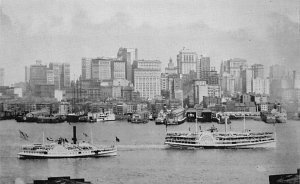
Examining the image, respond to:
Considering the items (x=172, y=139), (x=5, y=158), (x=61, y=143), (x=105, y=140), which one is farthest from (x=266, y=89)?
(x=5, y=158)

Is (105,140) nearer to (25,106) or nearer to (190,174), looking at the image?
(25,106)

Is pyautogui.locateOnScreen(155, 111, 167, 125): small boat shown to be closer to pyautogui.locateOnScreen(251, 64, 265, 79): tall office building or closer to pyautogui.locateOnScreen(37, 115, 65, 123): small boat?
pyautogui.locateOnScreen(37, 115, 65, 123): small boat

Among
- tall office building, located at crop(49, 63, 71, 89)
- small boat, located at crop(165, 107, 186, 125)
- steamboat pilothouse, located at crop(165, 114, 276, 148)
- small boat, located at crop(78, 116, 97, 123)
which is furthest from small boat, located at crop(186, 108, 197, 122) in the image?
tall office building, located at crop(49, 63, 71, 89)

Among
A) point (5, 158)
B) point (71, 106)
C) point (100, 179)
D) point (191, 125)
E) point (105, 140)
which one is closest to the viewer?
point (100, 179)

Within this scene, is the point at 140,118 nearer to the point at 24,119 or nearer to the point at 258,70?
the point at 24,119

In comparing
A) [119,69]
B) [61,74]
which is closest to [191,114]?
[119,69]

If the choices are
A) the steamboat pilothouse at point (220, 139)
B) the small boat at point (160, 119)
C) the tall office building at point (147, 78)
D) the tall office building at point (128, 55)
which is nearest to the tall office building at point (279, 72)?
the steamboat pilothouse at point (220, 139)

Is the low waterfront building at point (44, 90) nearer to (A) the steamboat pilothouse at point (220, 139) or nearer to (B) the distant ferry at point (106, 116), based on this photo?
(B) the distant ferry at point (106, 116)
